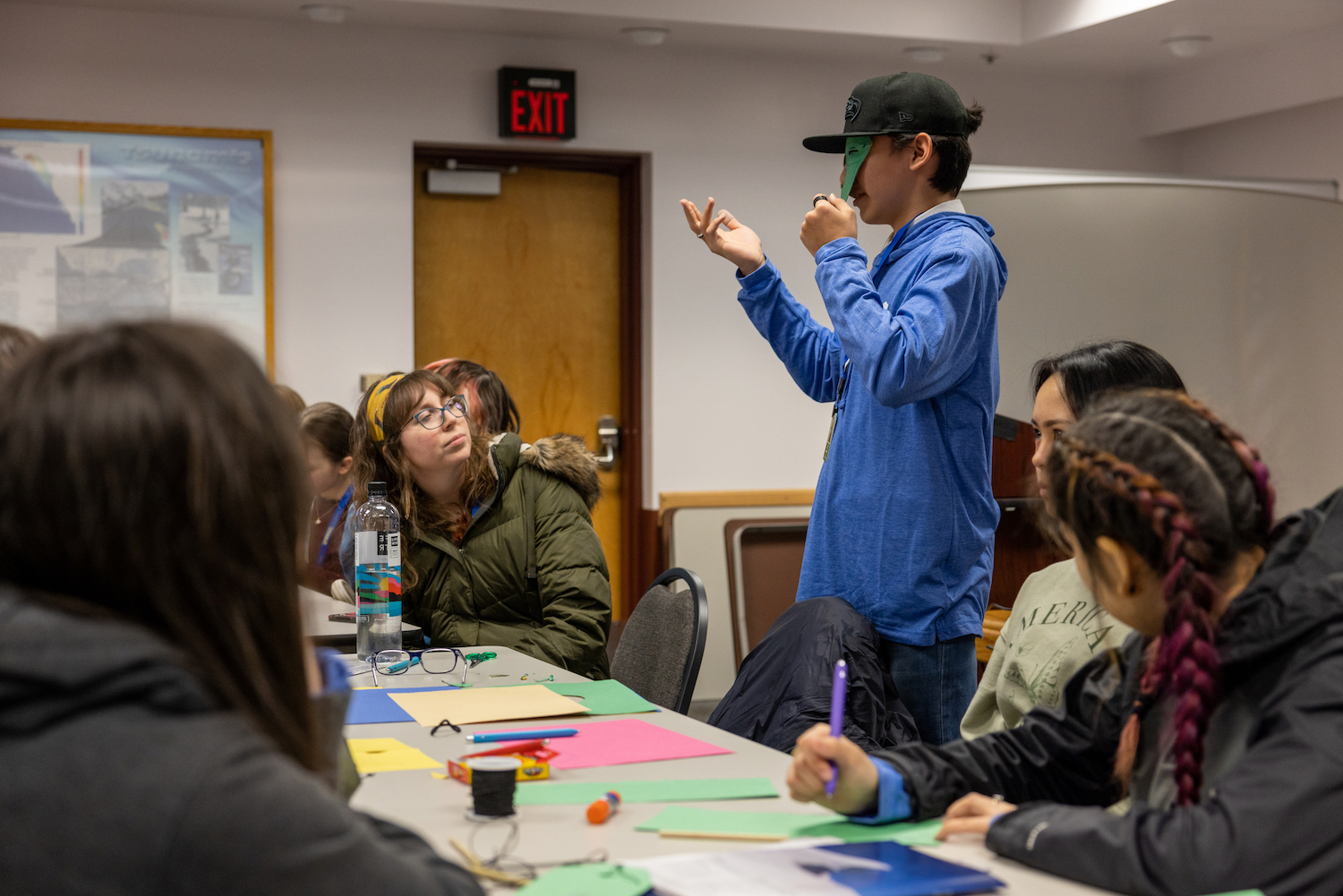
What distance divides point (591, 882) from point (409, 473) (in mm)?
1679

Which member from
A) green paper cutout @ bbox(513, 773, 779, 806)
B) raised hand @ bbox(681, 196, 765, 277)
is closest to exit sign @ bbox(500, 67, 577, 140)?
raised hand @ bbox(681, 196, 765, 277)

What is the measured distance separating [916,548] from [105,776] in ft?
4.90

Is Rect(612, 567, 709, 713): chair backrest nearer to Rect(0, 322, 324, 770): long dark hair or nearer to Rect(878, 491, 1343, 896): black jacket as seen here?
Rect(878, 491, 1343, 896): black jacket

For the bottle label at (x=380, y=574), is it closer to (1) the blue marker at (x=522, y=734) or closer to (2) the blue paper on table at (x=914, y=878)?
(1) the blue marker at (x=522, y=734)

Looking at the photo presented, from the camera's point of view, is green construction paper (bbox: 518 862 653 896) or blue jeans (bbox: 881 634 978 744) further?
blue jeans (bbox: 881 634 978 744)

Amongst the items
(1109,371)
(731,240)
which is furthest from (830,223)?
(1109,371)

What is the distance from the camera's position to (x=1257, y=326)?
12.7 ft

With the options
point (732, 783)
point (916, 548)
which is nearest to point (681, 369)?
point (916, 548)

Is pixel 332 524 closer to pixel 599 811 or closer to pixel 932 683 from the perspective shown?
pixel 932 683

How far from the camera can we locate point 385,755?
160cm

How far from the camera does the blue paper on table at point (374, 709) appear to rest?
1.81 metres

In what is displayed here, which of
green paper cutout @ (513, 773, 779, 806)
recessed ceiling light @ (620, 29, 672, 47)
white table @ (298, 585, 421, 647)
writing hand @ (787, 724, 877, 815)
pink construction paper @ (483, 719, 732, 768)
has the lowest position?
white table @ (298, 585, 421, 647)

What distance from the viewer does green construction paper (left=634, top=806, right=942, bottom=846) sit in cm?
126

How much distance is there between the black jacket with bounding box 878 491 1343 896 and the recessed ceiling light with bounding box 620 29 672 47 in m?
3.67
